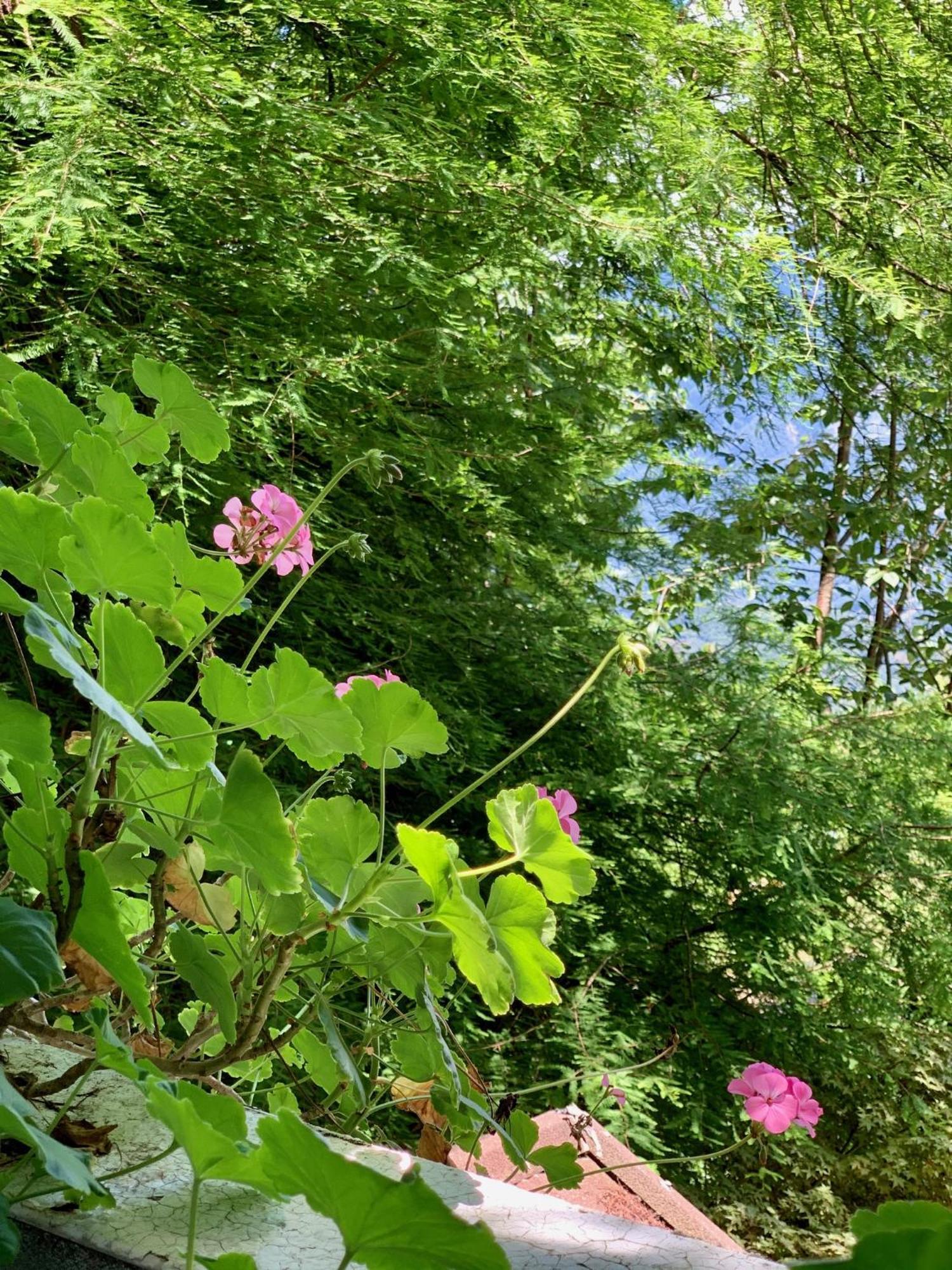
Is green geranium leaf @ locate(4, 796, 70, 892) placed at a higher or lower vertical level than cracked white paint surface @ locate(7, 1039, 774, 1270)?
higher

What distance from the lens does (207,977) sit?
448mm

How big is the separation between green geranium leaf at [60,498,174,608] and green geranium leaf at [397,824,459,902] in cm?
13

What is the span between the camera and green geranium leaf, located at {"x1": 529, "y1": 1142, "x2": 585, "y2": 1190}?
0.59m

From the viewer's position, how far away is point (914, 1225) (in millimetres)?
180

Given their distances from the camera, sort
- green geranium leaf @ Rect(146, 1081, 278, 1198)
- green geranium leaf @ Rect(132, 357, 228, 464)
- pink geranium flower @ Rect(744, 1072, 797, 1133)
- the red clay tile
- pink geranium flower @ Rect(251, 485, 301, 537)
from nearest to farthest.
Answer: green geranium leaf @ Rect(146, 1081, 278, 1198), green geranium leaf @ Rect(132, 357, 228, 464), pink geranium flower @ Rect(251, 485, 301, 537), the red clay tile, pink geranium flower @ Rect(744, 1072, 797, 1133)

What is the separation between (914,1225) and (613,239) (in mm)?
1800

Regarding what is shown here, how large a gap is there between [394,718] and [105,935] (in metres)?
0.17

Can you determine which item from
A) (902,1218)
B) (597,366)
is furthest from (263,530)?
(597,366)

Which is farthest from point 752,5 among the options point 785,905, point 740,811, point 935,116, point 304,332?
point 785,905

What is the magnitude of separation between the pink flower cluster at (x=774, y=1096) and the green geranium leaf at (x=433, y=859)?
0.80 m

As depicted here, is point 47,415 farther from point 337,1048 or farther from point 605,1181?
point 605,1181

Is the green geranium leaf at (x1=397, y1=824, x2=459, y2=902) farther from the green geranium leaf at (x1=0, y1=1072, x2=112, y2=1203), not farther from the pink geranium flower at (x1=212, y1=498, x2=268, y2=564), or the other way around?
the pink geranium flower at (x1=212, y1=498, x2=268, y2=564)

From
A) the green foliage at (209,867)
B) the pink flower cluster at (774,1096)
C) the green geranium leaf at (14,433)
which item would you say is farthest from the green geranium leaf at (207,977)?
the pink flower cluster at (774,1096)

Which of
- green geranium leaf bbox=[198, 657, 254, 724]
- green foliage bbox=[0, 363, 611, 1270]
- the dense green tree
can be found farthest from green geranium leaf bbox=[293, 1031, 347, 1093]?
the dense green tree
